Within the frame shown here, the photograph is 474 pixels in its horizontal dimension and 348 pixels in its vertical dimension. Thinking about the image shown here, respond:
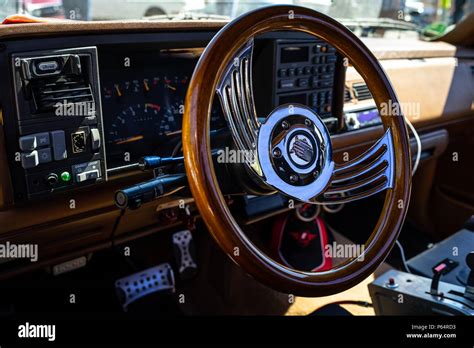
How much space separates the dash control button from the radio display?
854mm

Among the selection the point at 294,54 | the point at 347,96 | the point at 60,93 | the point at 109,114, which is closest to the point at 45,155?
the point at 60,93

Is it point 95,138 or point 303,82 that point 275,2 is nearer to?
point 303,82

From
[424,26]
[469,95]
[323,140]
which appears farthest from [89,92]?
[424,26]

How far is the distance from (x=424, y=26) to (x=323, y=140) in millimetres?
2524

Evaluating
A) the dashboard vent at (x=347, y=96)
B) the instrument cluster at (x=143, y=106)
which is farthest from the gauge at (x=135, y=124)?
the dashboard vent at (x=347, y=96)

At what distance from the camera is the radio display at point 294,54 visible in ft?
6.42

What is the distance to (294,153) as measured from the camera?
1.29 meters

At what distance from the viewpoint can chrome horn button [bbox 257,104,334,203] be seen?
1267 mm

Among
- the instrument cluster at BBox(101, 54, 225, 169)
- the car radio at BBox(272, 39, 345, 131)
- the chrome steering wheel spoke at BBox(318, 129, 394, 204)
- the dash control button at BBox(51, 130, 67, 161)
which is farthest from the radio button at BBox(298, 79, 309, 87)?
the dash control button at BBox(51, 130, 67, 161)

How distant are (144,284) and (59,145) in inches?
40.2

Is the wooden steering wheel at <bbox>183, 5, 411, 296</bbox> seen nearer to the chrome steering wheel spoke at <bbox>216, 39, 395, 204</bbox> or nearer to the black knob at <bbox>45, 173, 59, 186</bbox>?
the chrome steering wheel spoke at <bbox>216, 39, 395, 204</bbox>

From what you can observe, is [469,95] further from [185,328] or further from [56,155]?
[56,155]

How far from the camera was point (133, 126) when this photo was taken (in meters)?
1.82

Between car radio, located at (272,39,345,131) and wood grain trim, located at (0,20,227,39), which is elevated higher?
wood grain trim, located at (0,20,227,39)
